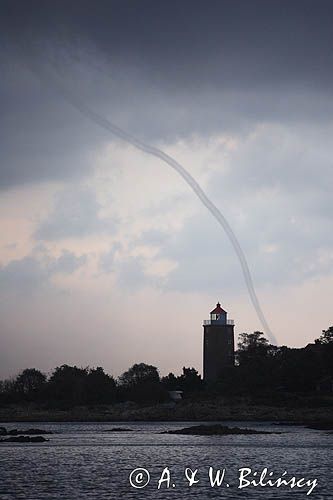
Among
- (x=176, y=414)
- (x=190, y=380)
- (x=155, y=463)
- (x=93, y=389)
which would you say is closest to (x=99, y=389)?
(x=93, y=389)

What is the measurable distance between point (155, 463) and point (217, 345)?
9855 cm

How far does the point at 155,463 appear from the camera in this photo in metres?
53.1

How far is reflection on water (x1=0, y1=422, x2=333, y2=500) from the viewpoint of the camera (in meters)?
Answer: 38.9

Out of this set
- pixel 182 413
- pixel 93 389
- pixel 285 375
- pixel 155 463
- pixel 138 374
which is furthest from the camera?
pixel 138 374

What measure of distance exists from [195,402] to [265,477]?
9514cm

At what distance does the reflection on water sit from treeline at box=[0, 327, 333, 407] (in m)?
56.2

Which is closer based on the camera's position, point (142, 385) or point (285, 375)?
point (285, 375)

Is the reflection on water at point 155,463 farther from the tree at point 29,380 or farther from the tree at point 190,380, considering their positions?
the tree at point 29,380

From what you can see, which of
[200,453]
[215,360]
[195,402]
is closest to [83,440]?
[200,453]

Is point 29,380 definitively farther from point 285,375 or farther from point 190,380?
point 285,375

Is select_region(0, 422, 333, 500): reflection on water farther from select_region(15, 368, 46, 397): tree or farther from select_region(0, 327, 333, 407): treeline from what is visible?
select_region(15, 368, 46, 397): tree

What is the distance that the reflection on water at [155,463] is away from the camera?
38875 millimetres

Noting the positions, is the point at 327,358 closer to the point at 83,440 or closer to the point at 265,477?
the point at 83,440

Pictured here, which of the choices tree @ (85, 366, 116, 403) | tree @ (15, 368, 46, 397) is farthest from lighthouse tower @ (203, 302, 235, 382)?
tree @ (15, 368, 46, 397)
